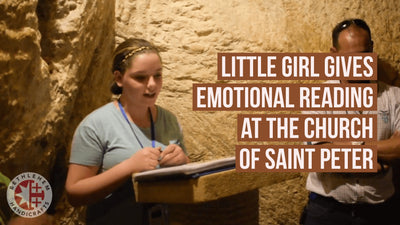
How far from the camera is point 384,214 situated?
6.35 ft

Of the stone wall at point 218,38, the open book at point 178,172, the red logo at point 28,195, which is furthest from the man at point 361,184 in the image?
the red logo at point 28,195

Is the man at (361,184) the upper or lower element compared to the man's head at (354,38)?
lower

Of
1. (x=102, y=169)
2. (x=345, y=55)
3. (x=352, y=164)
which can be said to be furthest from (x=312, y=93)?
(x=102, y=169)

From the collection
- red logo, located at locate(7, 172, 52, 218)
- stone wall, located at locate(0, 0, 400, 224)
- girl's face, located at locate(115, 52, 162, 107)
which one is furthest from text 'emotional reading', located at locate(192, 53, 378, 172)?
red logo, located at locate(7, 172, 52, 218)

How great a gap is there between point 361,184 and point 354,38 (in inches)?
26.2

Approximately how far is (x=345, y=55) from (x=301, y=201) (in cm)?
88

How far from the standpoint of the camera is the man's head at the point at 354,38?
195 cm

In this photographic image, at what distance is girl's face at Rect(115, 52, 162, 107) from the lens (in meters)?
1.39

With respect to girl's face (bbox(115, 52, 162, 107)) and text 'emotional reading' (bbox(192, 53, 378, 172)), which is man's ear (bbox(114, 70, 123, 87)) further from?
text 'emotional reading' (bbox(192, 53, 378, 172))

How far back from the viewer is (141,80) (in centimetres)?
140

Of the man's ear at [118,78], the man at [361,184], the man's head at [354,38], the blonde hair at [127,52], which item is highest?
the man's head at [354,38]

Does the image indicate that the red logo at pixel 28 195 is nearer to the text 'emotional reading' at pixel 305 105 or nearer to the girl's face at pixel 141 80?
the girl's face at pixel 141 80

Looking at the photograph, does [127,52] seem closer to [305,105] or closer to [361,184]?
[305,105]

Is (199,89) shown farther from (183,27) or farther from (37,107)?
(37,107)
